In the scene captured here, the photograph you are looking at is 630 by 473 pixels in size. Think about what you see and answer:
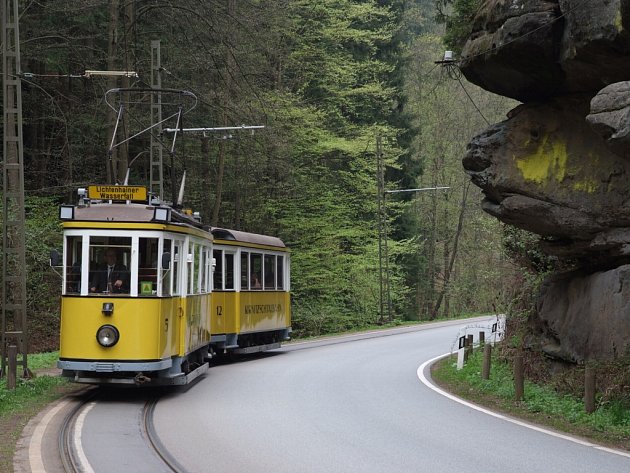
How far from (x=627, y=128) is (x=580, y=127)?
3453 mm

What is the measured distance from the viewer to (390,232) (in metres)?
49.2

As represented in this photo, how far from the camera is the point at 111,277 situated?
14656 millimetres

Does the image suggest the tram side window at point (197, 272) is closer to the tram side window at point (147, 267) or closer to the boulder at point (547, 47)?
the tram side window at point (147, 267)

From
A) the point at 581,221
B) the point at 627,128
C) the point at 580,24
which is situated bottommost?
the point at 581,221

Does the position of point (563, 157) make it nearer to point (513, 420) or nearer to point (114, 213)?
point (513, 420)

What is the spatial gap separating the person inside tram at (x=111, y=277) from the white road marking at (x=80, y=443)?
1.91 meters

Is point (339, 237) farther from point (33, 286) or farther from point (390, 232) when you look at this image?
point (33, 286)

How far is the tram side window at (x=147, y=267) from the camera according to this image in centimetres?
1467

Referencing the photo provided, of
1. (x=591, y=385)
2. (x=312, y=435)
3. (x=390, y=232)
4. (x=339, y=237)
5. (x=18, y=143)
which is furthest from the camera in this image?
(x=390, y=232)

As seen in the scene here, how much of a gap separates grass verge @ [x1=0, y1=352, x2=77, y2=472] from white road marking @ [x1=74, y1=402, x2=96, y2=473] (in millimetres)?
685

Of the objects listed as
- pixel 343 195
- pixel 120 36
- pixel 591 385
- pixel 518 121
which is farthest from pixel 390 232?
pixel 591 385

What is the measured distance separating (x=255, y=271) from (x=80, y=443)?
45.2 feet

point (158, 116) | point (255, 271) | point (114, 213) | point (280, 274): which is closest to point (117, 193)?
point (114, 213)

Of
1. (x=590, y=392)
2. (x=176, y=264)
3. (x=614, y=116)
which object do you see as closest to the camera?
(x=614, y=116)
